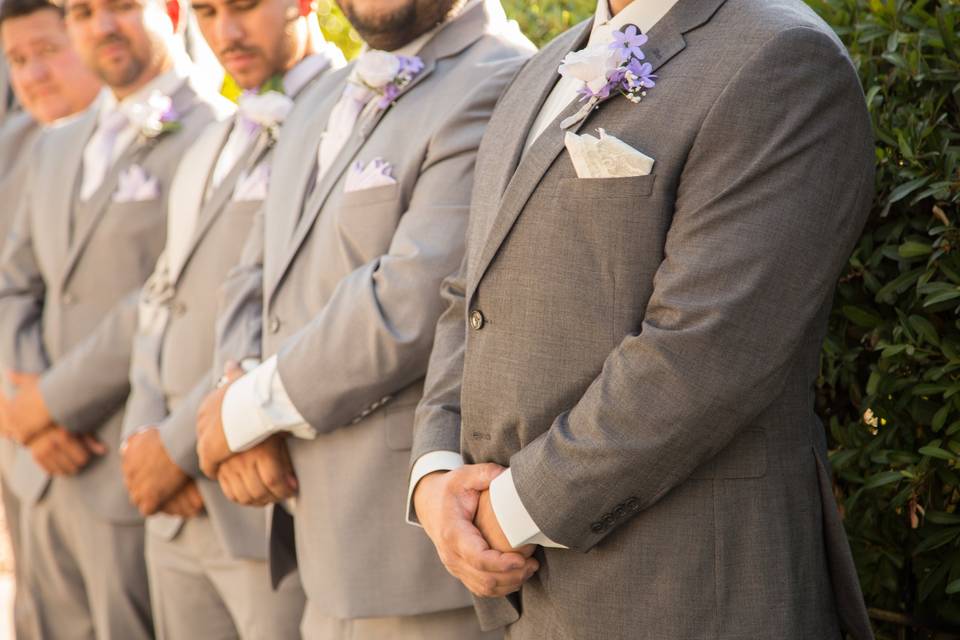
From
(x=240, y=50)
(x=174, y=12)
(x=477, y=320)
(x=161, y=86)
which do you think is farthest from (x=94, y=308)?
(x=477, y=320)

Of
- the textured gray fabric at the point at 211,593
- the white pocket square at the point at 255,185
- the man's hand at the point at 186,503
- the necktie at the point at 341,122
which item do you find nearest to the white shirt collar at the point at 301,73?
the white pocket square at the point at 255,185

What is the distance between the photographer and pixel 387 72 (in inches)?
110

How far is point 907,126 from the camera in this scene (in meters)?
2.32

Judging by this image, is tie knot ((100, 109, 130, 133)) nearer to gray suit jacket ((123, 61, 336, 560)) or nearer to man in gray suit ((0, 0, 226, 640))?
man in gray suit ((0, 0, 226, 640))

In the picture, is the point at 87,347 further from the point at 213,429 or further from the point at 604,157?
the point at 604,157

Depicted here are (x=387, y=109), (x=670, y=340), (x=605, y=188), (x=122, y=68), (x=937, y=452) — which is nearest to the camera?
(x=670, y=340)

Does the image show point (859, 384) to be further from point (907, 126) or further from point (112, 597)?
point (112, 597)

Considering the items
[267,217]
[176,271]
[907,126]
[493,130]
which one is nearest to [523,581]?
[493,130]

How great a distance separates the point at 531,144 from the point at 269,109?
1.48 metres

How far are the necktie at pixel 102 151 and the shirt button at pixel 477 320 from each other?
98.8 inches

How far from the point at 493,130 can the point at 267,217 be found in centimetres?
93

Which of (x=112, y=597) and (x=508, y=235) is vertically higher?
(x=508, y=235)

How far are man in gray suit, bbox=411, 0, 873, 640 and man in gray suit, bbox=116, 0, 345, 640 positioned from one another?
1.43 metres

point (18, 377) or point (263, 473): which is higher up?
point (263, 473)
